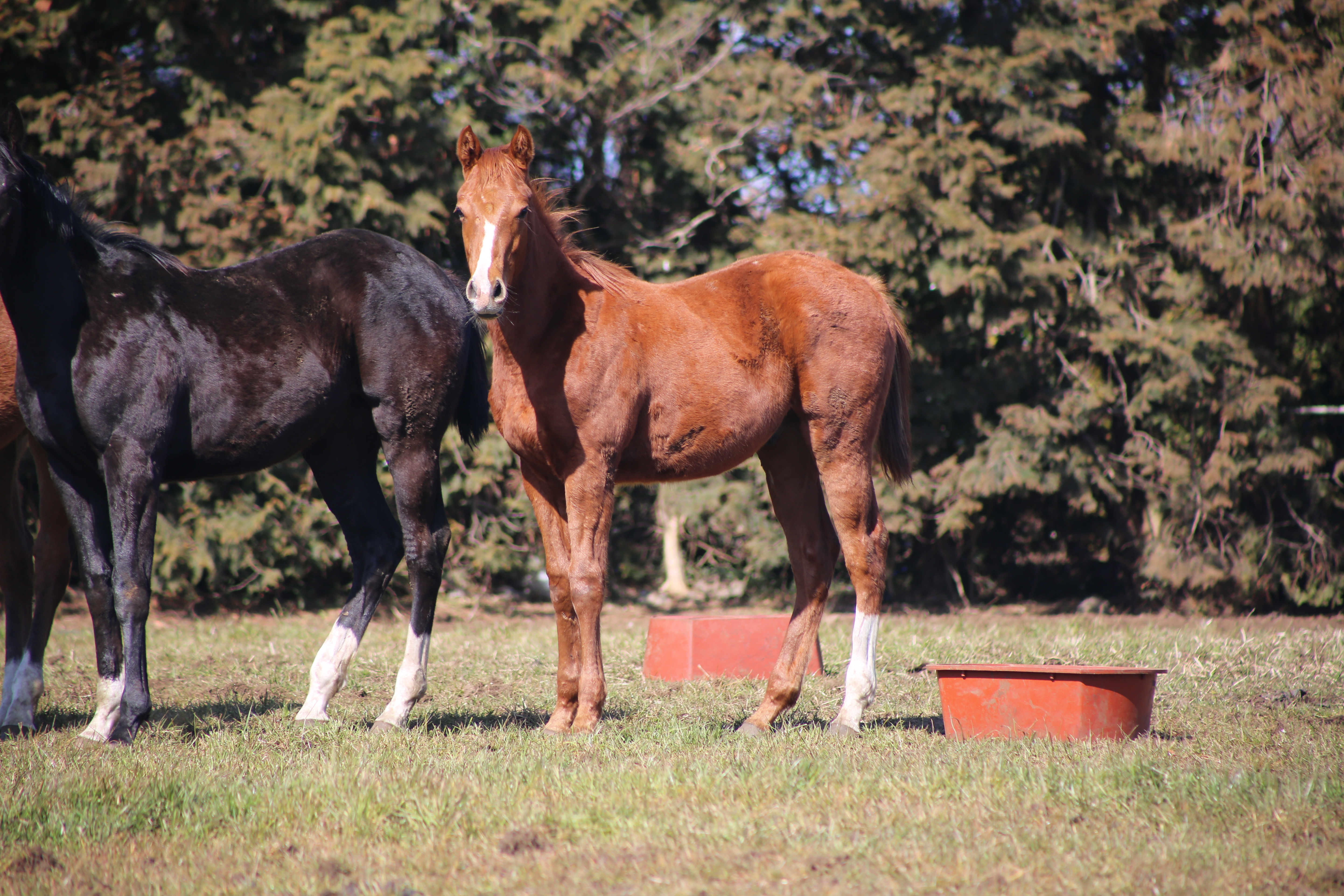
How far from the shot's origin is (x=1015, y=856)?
312cm

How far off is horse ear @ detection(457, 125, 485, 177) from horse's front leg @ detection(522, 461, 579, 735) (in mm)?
1342

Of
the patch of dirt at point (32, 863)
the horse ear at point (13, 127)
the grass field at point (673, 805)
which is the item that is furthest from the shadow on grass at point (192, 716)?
the horse ear at point (13, 127)

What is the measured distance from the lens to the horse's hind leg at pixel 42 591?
17.0 ft

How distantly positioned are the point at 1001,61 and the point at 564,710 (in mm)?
9535

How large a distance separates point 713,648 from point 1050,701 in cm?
248

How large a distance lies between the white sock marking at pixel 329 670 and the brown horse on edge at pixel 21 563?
130 centimetres

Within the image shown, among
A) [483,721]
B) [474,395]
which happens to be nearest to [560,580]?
[483,721]

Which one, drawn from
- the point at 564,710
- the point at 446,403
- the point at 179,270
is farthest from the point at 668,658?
the point at 179,270

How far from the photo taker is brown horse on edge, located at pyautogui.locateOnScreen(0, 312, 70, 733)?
521cm

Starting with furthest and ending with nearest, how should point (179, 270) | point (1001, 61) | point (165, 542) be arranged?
point (1001, 61), point (165, 542), point (179, 270)

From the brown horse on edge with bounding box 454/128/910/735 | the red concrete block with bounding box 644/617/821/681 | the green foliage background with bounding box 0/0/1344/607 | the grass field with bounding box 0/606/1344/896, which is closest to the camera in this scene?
the grass field with bounding box 0/606/1344/896

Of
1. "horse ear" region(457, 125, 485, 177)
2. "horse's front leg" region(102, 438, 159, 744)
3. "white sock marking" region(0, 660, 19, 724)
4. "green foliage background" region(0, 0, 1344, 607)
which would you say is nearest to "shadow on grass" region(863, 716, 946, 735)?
"horse ear" region(457, 125, 485, 177)

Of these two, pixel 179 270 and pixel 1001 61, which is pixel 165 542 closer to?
pixel 179 270

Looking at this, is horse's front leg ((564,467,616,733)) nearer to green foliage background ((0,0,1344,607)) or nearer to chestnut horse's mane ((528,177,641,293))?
chestnut horse's mane ((528,177,641,293))
